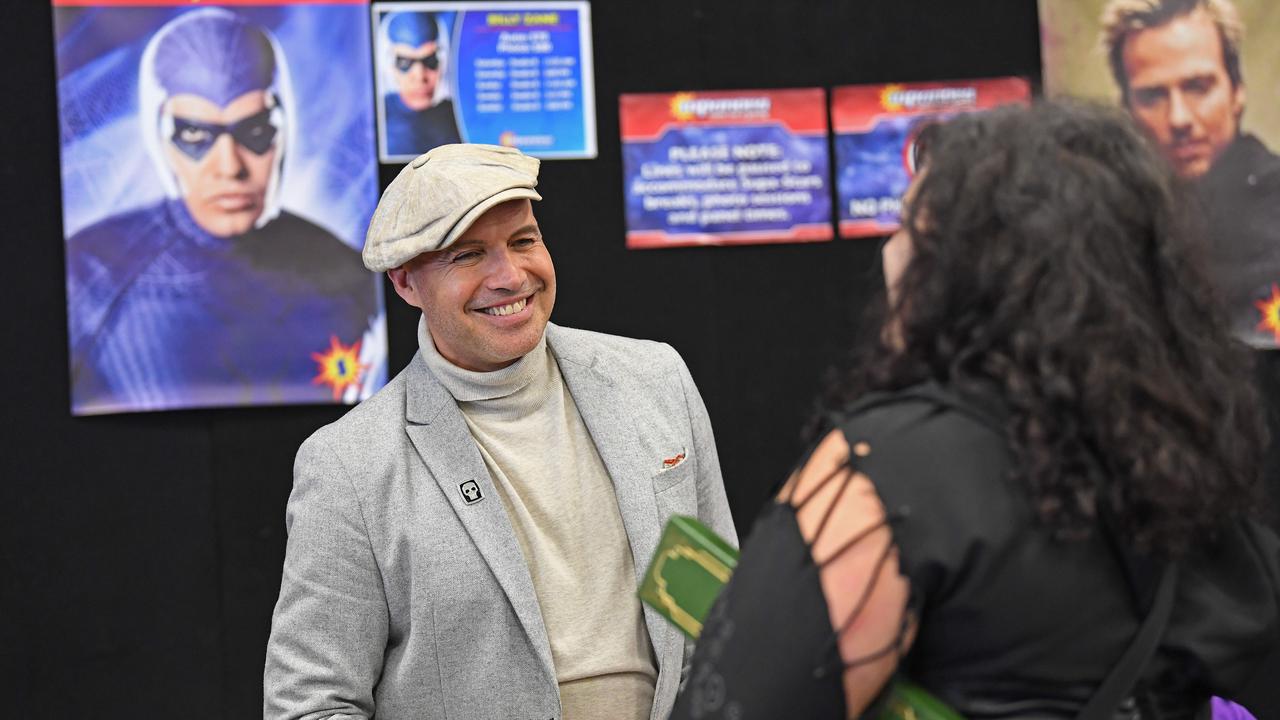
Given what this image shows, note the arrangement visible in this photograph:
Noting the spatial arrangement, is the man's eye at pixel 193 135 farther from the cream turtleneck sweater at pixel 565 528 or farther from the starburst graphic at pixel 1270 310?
the starburst graphic at pixel 1270 310

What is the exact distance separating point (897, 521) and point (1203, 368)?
32cm

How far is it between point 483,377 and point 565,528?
10.4 inches

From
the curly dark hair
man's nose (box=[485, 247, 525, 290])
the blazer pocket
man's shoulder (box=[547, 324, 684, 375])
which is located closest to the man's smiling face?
man's nose (box=[485, 247, 525, 290])

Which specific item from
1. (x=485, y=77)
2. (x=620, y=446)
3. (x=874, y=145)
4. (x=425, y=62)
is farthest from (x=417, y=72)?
(x=620, y=446)

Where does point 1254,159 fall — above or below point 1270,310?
above

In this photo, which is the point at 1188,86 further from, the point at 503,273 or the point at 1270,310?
the point at 503,273

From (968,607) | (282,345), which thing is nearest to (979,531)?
(968,607)

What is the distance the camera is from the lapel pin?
1.96 meters

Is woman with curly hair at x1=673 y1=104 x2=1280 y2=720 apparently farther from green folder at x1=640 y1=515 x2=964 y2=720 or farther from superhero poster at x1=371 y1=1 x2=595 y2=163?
superhero poster at x1=371 y1=1 x2=595 y2=163

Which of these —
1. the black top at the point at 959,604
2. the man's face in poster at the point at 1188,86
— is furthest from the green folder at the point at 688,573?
the man's face in poster at the point at 1188,86

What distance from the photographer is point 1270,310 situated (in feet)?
11.7

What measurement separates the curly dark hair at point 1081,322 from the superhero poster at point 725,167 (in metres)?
2.20

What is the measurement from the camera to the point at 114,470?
320cm

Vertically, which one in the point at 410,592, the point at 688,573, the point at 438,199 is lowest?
the point at 410,592
